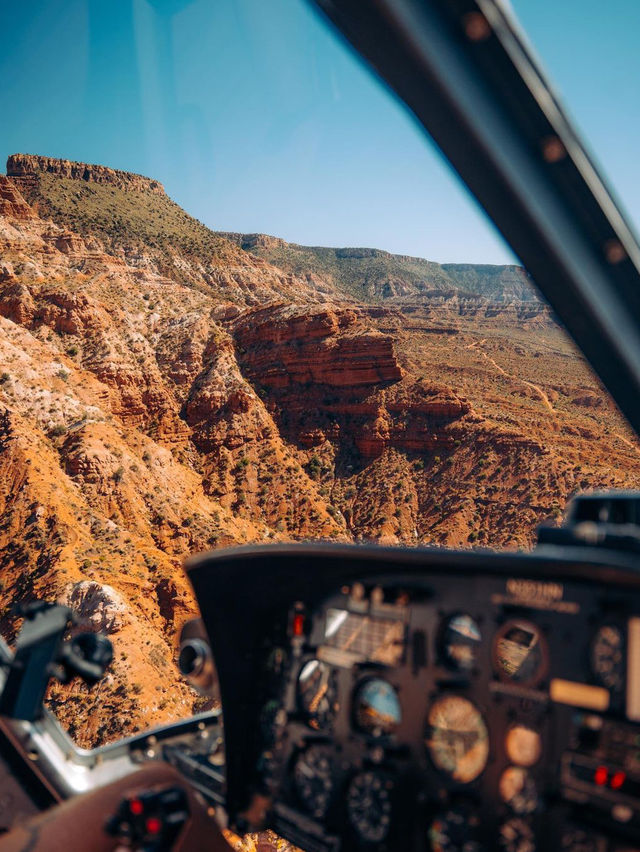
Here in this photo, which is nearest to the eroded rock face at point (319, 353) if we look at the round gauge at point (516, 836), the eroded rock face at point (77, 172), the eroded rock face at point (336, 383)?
the eroded rock face at point (336, 383)

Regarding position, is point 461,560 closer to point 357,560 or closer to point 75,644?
point 357,560

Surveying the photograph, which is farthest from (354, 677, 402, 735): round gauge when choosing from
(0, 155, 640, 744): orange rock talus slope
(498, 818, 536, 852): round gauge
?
(0, 155, 640, 744): orange rock talus slope

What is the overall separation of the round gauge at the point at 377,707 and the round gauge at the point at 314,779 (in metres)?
0.32

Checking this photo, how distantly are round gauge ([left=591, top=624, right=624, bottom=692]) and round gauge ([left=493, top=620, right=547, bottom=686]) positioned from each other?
240 millimetres

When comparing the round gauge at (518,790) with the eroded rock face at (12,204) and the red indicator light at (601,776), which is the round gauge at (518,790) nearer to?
the red indicator light at (601,776)

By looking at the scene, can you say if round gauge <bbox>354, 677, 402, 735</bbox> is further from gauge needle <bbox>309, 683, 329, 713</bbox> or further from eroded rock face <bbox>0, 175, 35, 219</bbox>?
eroded rock face <bbox>0, 175, 35, 219</bbox>

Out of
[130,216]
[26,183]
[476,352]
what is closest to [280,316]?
[476,352]

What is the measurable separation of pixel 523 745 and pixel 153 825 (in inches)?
67.2

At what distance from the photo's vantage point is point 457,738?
3344 mm

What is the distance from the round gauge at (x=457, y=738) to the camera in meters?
3.25

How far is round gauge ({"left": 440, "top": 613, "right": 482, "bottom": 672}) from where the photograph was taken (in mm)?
3391

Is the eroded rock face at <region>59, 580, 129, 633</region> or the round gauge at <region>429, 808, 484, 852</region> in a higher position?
the round gauge at <region>429, 808, 484, 852</region>

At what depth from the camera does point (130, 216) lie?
80.2 meters

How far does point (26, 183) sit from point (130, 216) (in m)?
11.8
